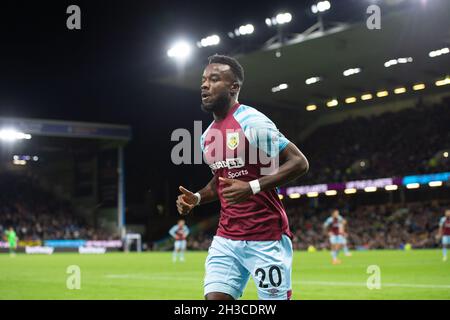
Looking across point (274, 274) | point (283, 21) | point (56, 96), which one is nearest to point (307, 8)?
point (283, 21)

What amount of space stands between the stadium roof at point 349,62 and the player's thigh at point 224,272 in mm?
30347

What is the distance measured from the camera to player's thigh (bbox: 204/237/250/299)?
526 centimetres

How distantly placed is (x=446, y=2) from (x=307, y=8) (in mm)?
7236

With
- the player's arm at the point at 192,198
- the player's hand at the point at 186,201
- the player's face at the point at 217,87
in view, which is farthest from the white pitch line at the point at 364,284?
the player's face at the point at 217,87

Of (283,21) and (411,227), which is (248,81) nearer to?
(283,21)

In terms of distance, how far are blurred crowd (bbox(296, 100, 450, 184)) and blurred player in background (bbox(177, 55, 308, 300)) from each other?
40.3 meters

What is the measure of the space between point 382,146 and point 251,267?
45.5 m

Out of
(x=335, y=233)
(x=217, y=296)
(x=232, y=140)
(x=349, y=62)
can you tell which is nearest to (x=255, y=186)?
(x=232, y=140)

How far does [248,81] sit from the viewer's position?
48281mm

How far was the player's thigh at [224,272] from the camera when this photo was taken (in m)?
5.26

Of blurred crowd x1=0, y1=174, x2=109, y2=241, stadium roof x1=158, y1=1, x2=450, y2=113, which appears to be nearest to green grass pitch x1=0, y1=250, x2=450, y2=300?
stadium roof x1=158, y1=1, x2=450, y2=113

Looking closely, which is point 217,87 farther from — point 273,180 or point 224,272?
point 224,272

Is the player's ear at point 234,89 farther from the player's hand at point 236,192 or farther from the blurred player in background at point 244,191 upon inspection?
the player's hand at point 236,192

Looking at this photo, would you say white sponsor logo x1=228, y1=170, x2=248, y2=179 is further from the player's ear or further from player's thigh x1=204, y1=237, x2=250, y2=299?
the player's ear
